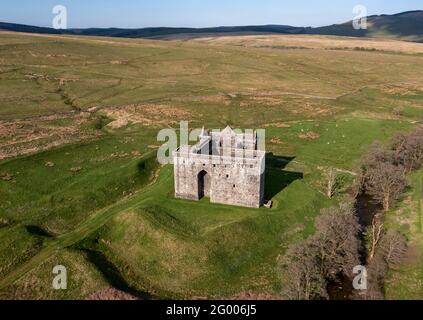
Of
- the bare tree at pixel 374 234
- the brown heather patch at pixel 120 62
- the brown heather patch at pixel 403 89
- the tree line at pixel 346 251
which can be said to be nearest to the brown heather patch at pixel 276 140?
the tree line at pixel 346 251

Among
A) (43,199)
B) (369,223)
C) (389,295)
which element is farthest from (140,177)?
(389,295)

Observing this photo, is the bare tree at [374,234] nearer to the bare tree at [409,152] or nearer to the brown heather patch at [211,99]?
the bare tree at [409,152]

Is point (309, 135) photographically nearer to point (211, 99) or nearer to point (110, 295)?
point (211, 99)

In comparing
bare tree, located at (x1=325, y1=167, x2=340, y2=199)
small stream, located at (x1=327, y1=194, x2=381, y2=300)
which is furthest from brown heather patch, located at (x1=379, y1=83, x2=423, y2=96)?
small stream, located at (x1=327, y1=194, x2=381, y2=300)

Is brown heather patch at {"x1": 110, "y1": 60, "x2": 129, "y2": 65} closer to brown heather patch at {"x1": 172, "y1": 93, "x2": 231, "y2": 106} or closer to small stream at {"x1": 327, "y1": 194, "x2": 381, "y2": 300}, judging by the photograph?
brown heather patch at {"x1": 172, "y1": 93, "x2": 231, "y2": 106}

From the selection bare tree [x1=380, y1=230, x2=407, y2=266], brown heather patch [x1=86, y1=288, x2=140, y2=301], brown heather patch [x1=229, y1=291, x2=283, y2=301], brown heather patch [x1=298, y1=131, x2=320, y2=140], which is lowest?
brown heather patch [x1=229, y1=291, x2=283, y2=301]
